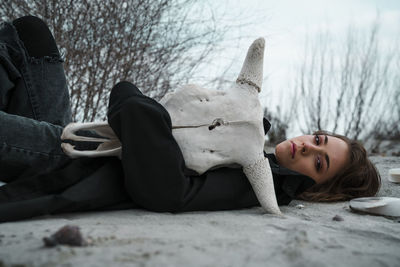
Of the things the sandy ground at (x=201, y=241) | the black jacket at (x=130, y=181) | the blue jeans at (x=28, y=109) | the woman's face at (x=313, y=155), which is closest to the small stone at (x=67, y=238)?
the sandy ground at (x=201, y=241)

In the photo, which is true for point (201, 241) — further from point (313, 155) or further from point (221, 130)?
point (313, 155)

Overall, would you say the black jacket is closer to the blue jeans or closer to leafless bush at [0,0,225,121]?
the blue jeans

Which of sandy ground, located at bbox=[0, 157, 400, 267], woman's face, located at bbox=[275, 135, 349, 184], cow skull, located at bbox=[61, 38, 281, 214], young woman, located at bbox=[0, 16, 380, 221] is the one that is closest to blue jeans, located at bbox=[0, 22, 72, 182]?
young woman, located at bbox=[0, 16, 380, 221]

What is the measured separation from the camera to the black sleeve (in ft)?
4.75

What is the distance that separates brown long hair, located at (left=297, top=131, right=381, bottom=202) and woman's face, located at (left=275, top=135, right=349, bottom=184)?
4.6 inches

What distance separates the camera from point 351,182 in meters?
2.23

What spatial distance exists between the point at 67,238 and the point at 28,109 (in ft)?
4.01

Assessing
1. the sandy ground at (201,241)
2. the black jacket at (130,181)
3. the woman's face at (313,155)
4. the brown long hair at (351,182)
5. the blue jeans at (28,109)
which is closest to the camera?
the sandy ground at (201,241)

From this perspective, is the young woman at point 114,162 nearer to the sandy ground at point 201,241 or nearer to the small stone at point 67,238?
the sandy ground at point 201,241

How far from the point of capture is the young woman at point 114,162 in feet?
4.78

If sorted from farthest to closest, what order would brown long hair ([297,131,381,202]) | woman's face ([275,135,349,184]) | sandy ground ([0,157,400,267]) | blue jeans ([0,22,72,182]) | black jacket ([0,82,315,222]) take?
brown long hair ([297,131,381,202]) < woman's face ([275,135,349,184]) < blue jeans ([0,22,72,182]) < black jacket ([0,82,315,222]) < sandy ground ([0,157,400,267])

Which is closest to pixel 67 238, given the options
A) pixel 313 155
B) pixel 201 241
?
pixel 201 241

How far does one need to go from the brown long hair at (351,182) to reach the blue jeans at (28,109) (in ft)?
4.66

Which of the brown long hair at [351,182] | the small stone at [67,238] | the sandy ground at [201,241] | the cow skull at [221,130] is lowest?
the brown long hair at [351,182]
